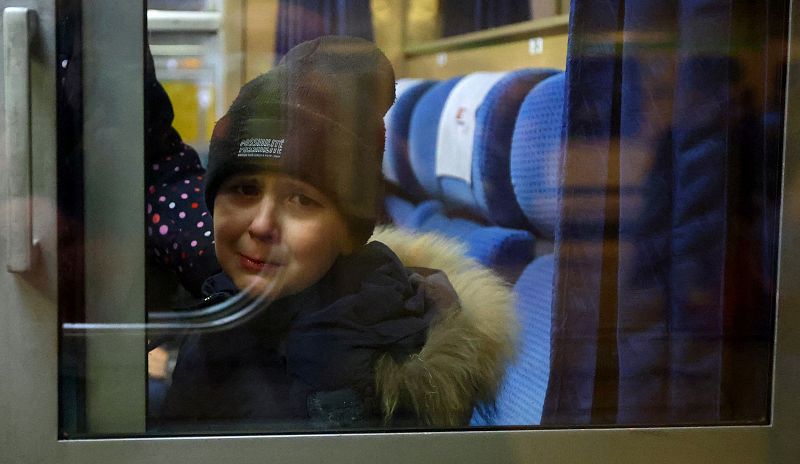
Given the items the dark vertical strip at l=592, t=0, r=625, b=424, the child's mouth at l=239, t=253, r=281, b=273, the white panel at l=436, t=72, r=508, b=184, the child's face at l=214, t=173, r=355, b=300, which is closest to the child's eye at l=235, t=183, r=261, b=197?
the child's face at l=214, t=173, r=355, b=300

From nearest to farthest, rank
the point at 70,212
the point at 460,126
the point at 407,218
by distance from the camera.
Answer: the point at 70,212 → the point at 407,218 → the point at 460,126

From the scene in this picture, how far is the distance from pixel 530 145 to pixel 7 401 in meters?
0.95

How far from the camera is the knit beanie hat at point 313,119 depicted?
1.39 metres

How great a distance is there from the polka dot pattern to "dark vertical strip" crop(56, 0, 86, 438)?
11 cm

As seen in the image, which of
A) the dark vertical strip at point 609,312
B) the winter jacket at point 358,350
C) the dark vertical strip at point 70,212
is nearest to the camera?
the dark vertical strip at point 70,212

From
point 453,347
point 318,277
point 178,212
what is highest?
point 178,212

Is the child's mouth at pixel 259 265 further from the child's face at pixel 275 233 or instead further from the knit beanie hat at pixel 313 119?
the knit beanie hat at pixel 313 119

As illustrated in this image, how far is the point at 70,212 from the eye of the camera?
1.35 m

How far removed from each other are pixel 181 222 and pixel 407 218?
0.36 m

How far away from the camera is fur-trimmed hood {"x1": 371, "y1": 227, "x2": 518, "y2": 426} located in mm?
1469

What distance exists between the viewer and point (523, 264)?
154 centimetres

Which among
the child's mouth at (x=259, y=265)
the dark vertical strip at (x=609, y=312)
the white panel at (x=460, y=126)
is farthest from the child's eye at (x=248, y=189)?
the dark vertical strip at (x=609, y=312)

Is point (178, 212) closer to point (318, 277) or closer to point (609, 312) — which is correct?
point (318, 277)

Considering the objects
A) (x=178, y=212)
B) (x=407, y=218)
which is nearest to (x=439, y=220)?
(x=407, y=218)
